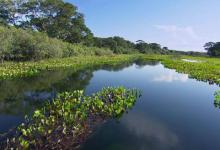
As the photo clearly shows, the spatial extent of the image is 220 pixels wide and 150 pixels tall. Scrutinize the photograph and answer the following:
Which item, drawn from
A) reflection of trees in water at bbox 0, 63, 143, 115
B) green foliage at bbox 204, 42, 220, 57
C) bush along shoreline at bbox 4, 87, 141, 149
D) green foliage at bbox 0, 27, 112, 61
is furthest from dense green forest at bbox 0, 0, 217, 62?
green foliage at bbox 204, 42, 220, 57

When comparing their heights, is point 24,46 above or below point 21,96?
above

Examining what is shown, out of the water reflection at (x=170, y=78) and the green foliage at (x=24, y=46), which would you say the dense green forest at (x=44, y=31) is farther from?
the water reflection at (x=170, y=78)

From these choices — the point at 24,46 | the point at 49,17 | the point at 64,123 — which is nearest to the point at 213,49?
the point at 49,17

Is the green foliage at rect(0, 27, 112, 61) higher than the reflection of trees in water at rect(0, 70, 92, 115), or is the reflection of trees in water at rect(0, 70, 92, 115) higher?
the green foliage at rect(0, 27, 112, 61)

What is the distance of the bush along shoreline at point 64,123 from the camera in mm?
8031

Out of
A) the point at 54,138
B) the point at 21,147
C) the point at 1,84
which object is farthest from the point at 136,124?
the point at 1,84

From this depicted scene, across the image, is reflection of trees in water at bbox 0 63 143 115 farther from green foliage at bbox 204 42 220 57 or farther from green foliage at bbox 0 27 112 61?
green foliage at bbox 204 42 220 57

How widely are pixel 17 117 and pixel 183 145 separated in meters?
6.84

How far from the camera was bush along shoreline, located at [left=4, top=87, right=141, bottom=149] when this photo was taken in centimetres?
803

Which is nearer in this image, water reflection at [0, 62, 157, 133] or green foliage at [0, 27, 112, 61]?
water reflection at [0, 62, 157, 133]

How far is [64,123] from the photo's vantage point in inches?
373

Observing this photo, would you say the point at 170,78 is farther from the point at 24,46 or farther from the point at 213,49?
the point at 213,49

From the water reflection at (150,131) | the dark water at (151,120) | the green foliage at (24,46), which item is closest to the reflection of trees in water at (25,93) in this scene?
the dark water at (151,120)

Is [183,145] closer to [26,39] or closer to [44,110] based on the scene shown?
[44,110]
